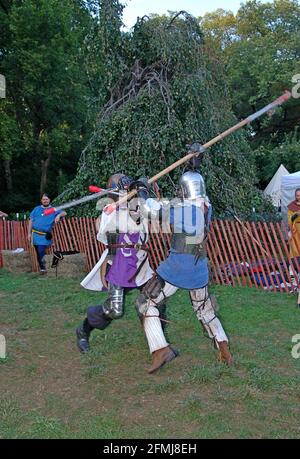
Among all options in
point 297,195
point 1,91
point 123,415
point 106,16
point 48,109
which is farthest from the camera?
point 48,109

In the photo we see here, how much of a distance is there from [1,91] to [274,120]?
10777 millimetres

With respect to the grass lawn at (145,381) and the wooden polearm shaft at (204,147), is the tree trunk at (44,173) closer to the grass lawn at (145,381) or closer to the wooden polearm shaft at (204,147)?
the grass lawn at (145,381)

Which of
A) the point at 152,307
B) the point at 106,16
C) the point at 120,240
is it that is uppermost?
the point at 106,16

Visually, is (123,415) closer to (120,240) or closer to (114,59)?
(120,240)

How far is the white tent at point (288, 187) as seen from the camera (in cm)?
1319

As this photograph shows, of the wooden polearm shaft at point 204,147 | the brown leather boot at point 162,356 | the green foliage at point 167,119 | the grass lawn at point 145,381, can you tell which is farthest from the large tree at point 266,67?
the brown leather boot at point 162,356

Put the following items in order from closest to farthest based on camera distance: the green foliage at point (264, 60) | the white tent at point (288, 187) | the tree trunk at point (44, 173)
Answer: the white tent at point (288, 187)
the green foliage at point (264, 60)
the tree trunk at point (44, 173)

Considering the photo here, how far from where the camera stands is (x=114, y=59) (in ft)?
33.6

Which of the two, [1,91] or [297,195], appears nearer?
[297,195]

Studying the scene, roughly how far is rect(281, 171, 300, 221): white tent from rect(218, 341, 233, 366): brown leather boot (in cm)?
979

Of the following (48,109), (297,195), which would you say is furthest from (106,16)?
(48,109)

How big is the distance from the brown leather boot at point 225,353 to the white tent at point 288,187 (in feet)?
32.1

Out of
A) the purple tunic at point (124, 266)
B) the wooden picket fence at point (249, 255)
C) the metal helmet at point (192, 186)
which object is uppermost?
the metal helmet at point (192, 186)

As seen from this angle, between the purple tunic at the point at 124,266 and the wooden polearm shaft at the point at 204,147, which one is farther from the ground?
the wooden polearm shaft at the point at 204,147
